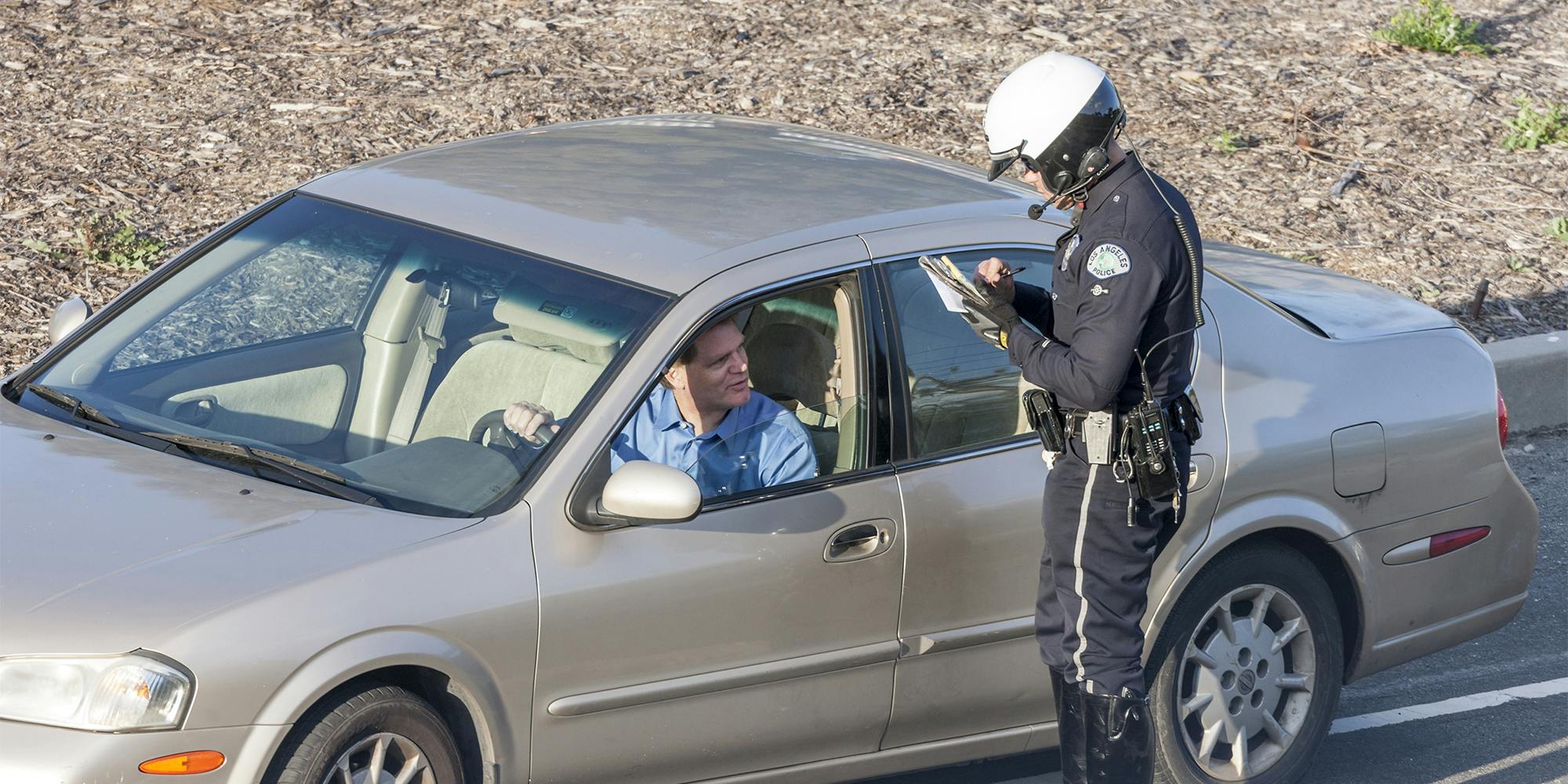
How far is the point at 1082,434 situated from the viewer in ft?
13.8

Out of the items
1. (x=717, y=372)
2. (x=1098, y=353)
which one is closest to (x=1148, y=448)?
(x=1098, y=353)

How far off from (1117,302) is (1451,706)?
2468mm

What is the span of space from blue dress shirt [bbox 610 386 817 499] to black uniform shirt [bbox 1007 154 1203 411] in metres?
0.57

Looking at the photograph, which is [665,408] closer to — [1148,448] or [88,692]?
[1148,448]

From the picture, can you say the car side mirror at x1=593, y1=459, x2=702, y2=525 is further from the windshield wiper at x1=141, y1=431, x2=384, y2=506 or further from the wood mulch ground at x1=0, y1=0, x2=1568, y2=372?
the wood mulch ground at x1=0, y1=0, x2=1568, y2=372

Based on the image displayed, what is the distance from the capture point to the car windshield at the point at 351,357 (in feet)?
13.2

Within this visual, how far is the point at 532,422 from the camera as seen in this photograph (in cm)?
404

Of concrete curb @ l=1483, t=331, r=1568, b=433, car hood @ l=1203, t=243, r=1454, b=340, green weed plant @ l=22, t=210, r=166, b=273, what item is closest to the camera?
car hood @ l=1203, t=243, r=1454, b=340

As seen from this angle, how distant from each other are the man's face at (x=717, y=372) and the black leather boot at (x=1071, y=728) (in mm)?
1055

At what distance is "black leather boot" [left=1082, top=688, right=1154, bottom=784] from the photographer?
13.9 feet

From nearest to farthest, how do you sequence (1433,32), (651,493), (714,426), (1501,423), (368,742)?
(368,742)
(651,493)
(714,426)
(1501,423)
(1433,32)

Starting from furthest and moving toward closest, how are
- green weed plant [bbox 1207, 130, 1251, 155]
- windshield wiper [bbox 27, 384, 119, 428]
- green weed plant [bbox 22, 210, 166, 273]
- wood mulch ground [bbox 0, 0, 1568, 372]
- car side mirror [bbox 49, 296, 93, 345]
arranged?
1. green weed plant [bbox 1207, 130, 1251, 155]
2. wood mulch ground [bbox 0, 0, 1568, 372]
3. green weed plant [bbox 22, 210, 166, 273]
4. car side mirror [bbox 49, 296, 93, 345]
5. windshield wiper [bbox 27, 384, 119, 428]

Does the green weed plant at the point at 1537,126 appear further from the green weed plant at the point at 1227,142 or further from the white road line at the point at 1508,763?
the white road line at the point at 1508,763

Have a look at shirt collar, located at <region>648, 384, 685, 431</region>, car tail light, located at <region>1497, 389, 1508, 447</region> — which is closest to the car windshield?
shirt collar, located at <region>648, 384, 685, 431</region>
